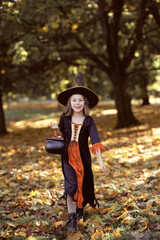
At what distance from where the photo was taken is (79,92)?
3.88m

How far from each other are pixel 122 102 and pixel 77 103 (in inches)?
365

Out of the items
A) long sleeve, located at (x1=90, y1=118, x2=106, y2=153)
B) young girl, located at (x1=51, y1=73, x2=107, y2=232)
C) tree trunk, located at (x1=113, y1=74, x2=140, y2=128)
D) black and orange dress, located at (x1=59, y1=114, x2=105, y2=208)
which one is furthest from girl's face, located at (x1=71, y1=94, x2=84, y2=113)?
tree trunk, located at (x1=113, y1=74, x2=140, y2=128)

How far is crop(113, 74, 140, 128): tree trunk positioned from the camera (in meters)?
12.6

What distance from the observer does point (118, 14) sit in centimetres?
965

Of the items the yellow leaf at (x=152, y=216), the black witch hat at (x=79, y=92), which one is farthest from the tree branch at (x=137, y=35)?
the yellow leaf at (x=152, y=216)

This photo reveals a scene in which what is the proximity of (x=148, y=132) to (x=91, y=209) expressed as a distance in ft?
24.6

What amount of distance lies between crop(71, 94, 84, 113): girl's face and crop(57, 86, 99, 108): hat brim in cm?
7

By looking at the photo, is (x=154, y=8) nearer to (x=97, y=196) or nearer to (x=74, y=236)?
(x=97, y=196)

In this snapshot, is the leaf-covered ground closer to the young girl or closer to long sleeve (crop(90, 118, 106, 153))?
the young girl

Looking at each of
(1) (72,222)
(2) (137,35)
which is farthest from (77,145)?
(2) (137,35)

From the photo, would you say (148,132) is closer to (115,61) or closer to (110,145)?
(110,145)

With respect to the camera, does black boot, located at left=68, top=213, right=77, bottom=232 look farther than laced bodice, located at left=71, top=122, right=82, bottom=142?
No

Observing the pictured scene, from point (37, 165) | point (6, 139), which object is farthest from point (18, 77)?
point (37, 165)

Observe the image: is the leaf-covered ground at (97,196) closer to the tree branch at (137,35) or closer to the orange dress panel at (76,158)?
the orange dress panel at (76,158)
